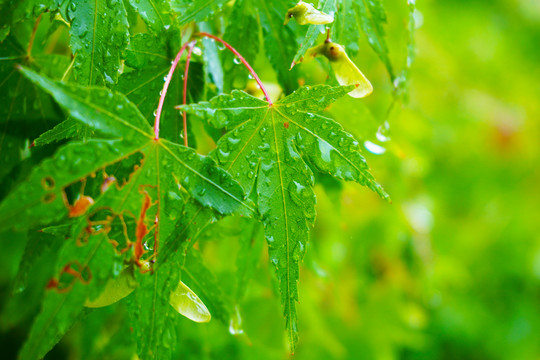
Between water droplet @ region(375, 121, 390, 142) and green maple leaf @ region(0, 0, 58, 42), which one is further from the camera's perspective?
water droplet @ region(375, 121, 390, 142)

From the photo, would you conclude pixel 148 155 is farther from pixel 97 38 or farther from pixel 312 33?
pixel 312 33

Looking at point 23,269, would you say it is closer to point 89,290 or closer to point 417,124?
point 89,290

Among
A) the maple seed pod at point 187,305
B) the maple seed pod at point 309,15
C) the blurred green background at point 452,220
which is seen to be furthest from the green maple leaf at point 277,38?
the blurred green background at point 452,220

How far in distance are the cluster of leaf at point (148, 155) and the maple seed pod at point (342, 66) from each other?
0.05 meters

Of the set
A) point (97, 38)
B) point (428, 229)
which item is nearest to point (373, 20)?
point (97, 38)

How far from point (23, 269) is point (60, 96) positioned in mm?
387

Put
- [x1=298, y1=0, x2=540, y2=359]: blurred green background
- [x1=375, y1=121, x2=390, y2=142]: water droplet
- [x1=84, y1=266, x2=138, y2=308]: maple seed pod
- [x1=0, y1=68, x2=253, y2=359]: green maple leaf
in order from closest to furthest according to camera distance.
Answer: [x1=0, y1=68, x2=253, y2=359]: green maple leaf < [x1=84, y1=266, x2=138, y2=308]: maple seed pod < [x1=375, y1=121, x2=390, y2=142]: water droplet < [x1=298, y1=0, x2=540, y2=359]: blurred green background

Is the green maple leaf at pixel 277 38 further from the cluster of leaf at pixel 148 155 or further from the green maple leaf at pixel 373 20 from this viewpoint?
the green maple leaf at pixel 373 20

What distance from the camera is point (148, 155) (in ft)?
1.97

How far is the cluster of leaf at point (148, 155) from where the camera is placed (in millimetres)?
514

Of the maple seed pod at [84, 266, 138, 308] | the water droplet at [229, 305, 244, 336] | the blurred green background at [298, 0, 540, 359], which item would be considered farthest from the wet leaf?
the blurred green background at [298, 0, 540, 359]

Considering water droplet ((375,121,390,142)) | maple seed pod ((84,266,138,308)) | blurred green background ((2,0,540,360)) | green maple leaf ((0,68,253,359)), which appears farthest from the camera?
blurred green background ((2,0,540,360))

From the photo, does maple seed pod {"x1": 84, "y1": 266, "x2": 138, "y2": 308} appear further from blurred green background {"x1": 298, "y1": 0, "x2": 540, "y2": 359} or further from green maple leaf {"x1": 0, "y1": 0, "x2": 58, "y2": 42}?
blurred green background {"x1": 298, "y1": 0, "x2": 540, "y2": 359}

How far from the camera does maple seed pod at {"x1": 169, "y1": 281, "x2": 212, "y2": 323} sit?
2.11ft
